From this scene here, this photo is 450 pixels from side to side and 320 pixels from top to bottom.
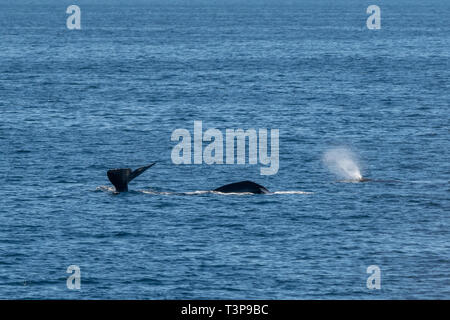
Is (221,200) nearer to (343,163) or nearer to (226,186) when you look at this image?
(226,186)

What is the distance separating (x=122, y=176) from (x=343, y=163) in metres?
23.3

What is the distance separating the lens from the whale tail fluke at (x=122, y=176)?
57.7 metres

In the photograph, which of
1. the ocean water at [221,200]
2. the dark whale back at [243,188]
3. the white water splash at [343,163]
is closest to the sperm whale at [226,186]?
the dark whale back at [243,188]

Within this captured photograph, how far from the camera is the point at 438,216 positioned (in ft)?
→ 176

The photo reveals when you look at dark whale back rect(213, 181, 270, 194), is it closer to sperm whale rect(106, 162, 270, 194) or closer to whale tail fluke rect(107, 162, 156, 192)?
sperm whale rect(106, 162, 270, 194)

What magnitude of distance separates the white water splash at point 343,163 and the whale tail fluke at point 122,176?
55.5 ft

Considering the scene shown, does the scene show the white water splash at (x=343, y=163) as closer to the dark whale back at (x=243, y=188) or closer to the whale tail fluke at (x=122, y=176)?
the dark whale back at (x=243, y=188)

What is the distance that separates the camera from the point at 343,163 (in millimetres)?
76250

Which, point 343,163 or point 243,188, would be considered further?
point 343,163

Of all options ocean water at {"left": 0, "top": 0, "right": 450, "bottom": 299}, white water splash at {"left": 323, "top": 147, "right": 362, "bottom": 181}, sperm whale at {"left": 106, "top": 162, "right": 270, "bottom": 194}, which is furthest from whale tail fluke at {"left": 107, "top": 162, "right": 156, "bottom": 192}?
white water splash at {"left": 323, "top": 147, "right": 362, "bottom": 181}

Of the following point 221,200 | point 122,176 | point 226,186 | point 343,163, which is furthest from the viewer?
point 343,163

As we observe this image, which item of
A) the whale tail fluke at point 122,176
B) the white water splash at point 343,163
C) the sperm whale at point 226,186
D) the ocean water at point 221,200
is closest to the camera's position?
the ocean water at point 221,200

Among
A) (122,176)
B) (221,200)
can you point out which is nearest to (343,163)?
(221,200)

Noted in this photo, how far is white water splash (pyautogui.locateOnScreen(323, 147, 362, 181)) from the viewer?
70850 mm
